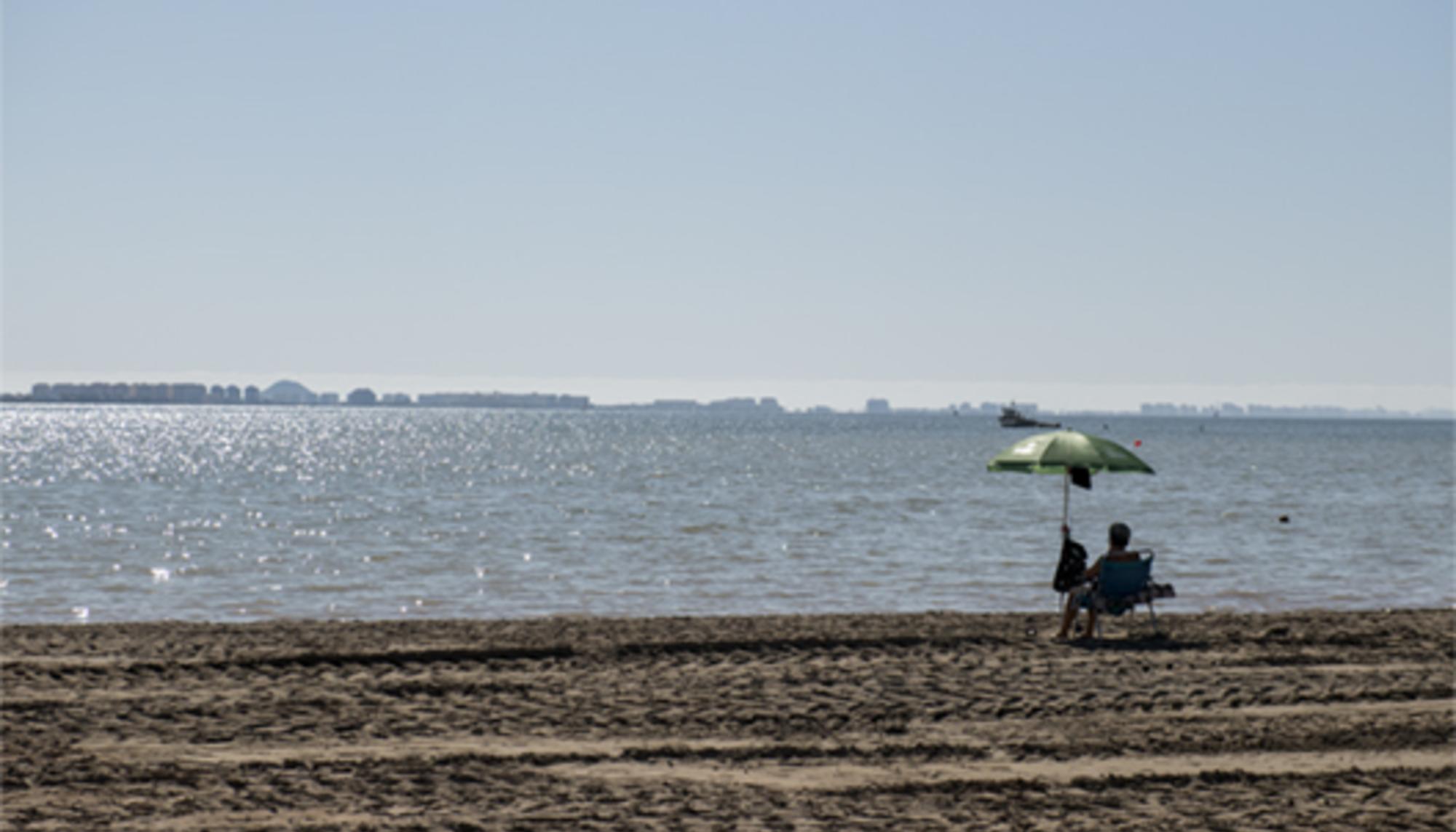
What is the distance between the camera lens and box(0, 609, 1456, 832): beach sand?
7602 millimetres

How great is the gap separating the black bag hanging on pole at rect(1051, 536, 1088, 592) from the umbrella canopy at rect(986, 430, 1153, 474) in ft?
2.87

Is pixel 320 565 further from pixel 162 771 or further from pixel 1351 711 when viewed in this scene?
pixel 1351 711

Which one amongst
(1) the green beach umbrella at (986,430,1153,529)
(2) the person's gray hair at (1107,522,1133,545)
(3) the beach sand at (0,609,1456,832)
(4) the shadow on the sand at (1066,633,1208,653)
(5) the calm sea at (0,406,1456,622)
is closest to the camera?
(3) the beach sand at (0,609,1456,832)

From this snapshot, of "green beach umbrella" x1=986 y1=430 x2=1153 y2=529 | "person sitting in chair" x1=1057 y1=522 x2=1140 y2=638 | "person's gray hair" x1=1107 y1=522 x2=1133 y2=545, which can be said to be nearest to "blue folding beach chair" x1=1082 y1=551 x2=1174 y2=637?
"person sitting in chair" x1=1057 y1=522 x2=1140 y2=638

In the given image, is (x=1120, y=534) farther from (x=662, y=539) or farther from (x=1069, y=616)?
(x=662, y=539)

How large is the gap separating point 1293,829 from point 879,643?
19.9 ft

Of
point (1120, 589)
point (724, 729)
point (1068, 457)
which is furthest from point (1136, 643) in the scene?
point (724, 729)

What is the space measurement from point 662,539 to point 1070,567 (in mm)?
16341

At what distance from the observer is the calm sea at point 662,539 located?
19.9 metres

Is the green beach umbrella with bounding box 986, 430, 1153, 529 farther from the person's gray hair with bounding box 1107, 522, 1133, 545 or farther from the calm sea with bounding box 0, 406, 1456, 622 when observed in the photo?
the calm sea with bounding box 0, 406, 1456, 622

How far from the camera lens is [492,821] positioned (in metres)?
7.30

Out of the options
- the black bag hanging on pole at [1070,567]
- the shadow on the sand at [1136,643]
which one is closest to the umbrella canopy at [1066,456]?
the black bag hanging on pole at [1070,567]

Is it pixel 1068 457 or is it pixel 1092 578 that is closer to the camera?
pixel 1068 457

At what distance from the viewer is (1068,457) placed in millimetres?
13750
